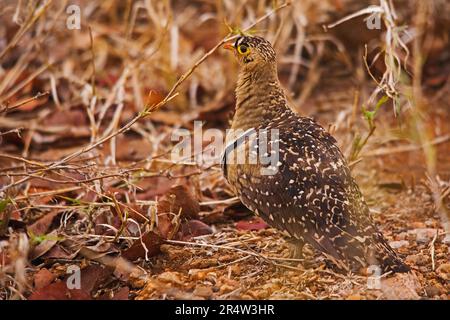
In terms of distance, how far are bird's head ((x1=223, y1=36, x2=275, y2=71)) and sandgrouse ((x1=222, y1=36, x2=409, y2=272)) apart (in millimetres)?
293

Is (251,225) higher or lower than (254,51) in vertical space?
lower

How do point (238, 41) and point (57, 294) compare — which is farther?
point (238, 41)

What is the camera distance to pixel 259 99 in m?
3.56

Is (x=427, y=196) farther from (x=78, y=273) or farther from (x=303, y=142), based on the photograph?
(x=78, y=273)

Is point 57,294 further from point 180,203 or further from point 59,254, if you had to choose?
point 180,203

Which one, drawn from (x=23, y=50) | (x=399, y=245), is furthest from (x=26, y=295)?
(x=23, y=50)

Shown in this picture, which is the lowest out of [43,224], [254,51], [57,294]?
[57,294]

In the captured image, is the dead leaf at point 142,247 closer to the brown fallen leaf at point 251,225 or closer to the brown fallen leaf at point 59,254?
the brown fallen leaf at point 59,254

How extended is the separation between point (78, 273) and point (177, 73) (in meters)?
3.03

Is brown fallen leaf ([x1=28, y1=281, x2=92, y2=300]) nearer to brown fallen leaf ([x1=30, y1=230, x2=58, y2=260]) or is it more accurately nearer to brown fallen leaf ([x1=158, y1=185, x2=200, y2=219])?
brown fallen leaf ([x1=30, y1=230, x2=58, y2=260])

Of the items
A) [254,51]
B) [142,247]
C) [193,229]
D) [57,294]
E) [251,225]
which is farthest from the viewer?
[251,225]

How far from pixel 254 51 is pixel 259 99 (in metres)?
0.24

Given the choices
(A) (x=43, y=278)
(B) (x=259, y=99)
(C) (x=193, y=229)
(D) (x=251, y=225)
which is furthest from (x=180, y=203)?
(A) (x=43, y=278)

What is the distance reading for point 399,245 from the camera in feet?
11.6
